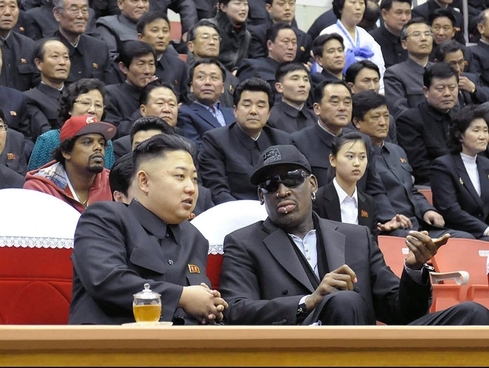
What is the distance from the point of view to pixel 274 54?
8.13 meters

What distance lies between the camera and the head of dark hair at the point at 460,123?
22.2ft

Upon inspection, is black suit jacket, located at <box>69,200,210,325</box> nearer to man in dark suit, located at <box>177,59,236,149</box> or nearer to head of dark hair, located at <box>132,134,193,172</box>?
head of dark hair, located at <box>132,134,193,172</box>

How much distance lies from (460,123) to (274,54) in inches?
72.4

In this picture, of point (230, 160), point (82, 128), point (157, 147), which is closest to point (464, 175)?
point (230, 160)

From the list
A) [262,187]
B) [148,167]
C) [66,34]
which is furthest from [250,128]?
[148,167]

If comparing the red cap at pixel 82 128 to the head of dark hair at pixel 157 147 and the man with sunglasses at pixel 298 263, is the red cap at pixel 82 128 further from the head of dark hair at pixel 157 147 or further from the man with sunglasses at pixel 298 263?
the head of dark hair at pixel 157 147

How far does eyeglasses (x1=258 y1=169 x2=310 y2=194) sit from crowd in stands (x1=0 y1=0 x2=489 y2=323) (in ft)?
0.41

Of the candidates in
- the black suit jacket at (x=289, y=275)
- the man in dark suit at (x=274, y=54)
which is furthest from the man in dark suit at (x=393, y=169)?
the black suit jacket at (x=289, y=275)

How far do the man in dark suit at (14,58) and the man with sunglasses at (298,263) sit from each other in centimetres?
322

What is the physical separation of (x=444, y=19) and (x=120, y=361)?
8006mm

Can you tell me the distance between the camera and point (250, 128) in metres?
6.30

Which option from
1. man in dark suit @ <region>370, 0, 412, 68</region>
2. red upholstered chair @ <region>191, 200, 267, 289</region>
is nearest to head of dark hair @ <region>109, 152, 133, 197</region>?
red upholstered chair @ <region>191, 200, 267, 289</region>

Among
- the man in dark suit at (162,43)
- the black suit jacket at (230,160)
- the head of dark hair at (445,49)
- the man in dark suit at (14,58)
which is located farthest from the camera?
the head of dark hair at (445,49)

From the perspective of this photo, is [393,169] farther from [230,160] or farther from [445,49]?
[445,49]
